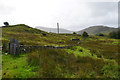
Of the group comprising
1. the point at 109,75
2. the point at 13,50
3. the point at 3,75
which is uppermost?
the point at 13,50

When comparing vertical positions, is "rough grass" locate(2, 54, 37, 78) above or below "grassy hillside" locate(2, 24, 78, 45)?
below

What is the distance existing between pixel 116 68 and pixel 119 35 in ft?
266

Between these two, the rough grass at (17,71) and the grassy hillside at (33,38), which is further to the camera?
the grassy hillside at (33,38)

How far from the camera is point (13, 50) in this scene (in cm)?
792

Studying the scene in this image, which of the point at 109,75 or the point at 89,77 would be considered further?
the point at 109,75

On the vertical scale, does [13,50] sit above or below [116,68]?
above

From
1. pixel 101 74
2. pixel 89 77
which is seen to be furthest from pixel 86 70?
pixel 101 74

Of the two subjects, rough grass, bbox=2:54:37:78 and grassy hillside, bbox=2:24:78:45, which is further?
grassy hillside, bbox=2:24:78:45

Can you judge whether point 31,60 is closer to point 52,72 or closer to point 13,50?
point 52,72

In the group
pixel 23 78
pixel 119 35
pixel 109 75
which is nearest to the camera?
pixel 23 78

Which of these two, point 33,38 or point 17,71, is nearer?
point 17,71

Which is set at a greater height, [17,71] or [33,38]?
[33,38]

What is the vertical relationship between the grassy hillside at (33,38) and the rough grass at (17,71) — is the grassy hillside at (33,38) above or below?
above

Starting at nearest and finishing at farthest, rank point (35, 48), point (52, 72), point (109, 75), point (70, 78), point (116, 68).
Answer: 1. point (70, 78)
2. point (52, 72)
3. point (109, 75)
4. point (116, 68)
5. point (35, 48)
